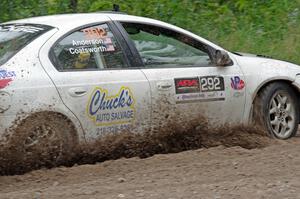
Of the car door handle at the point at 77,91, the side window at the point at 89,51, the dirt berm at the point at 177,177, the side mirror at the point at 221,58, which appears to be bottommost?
the dirt berm at the point at 177,177

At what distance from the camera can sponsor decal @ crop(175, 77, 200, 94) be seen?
7.30 meters

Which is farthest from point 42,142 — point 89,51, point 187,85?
point 187,85

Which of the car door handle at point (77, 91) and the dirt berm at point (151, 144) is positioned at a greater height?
the car door handle at point (77, 91)

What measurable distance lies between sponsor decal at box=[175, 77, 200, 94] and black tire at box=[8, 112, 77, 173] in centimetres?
129

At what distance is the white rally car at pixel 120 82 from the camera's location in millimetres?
6441

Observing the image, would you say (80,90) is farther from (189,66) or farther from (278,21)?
(278,21)

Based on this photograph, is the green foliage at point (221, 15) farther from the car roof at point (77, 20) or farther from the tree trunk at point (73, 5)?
the car roof at point (77, 20)

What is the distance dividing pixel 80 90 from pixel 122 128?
0.62 meters

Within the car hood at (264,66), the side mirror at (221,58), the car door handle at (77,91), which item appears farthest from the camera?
the car hood at (264,66)

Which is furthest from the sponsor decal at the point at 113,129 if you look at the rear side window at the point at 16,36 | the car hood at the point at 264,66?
the car hood at the point at 264,66

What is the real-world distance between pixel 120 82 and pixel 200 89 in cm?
99

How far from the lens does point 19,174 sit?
648 centimetres

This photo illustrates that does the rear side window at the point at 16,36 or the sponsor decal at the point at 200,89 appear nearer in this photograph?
the rear side window at the point at 16,36

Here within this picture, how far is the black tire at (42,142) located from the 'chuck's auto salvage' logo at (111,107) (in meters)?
0.28
